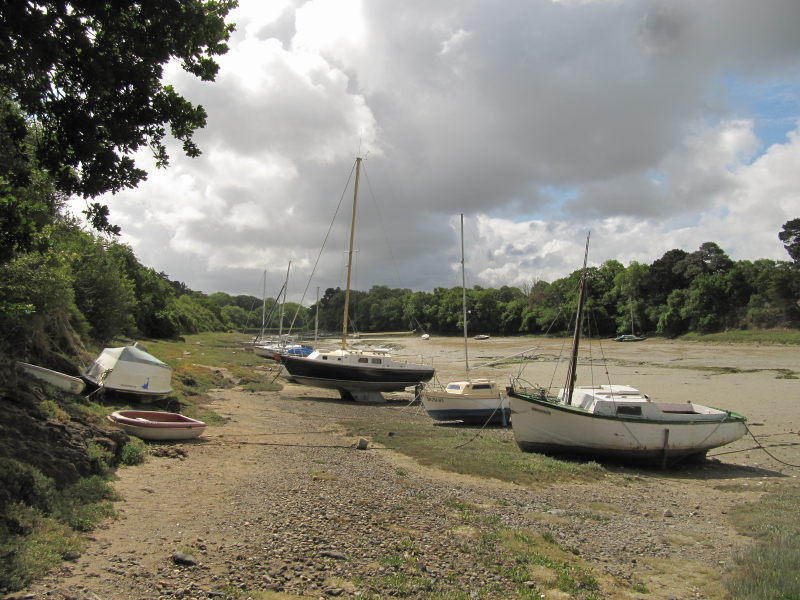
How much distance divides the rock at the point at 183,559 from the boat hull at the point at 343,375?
76.1ft

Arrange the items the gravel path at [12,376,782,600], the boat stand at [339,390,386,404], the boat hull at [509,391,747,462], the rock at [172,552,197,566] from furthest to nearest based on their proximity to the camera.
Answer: the boat stand at [339,390,386,404] < the boat hull at [509,391,747,462] < the rock at [172,552,197,566] < the gravel path at [12,376,782,600]

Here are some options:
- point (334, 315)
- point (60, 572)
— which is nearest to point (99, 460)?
point (60, 572)

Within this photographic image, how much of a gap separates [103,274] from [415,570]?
119 ft

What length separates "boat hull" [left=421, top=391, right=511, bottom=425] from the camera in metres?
23.9

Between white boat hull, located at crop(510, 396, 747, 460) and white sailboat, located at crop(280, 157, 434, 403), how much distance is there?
14617mm

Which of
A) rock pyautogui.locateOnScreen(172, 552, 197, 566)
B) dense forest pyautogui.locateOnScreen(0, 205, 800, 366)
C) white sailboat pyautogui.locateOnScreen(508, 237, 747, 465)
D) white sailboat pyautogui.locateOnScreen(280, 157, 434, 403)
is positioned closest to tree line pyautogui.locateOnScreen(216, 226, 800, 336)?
dense forest pyautogui.locateOnScreen(0, 205, 800, 366)

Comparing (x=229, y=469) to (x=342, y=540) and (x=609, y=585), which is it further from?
(x=609, y=585)

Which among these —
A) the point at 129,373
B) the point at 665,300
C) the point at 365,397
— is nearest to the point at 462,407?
the point at 365,397

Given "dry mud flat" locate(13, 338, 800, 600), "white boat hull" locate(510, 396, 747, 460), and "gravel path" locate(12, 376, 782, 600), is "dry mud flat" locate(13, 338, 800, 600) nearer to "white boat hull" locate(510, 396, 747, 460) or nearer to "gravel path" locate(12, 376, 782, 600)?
"gravel path" locate(12, 376, 782, 600)

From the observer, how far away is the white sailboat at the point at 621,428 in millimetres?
16422

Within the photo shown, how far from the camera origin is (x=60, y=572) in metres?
6.05

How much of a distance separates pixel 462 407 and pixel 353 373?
8.67m

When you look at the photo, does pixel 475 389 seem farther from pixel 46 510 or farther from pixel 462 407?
pixel 46 510

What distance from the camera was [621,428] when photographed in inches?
647
